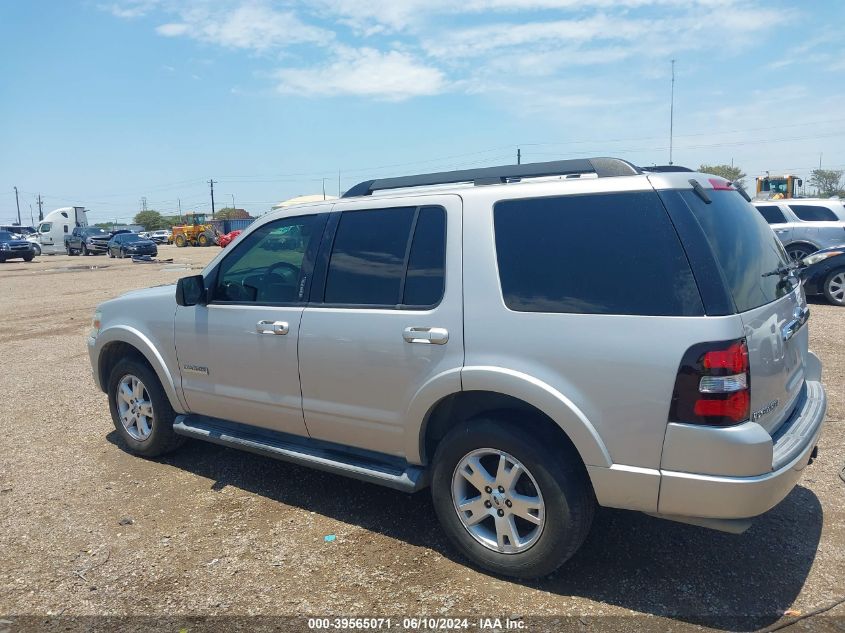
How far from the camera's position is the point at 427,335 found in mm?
3385

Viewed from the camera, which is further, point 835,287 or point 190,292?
point 835,287

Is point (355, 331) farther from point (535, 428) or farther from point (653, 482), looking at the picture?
point (653, 482)

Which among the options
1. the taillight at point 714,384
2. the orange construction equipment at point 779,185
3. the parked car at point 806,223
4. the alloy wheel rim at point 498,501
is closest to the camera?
the taillight at point 714,384

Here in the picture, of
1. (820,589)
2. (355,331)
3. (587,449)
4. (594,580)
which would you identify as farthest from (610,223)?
(820,589)

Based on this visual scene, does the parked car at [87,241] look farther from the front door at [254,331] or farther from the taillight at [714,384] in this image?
the taillight at [714,384]

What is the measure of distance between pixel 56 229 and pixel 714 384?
4854cm

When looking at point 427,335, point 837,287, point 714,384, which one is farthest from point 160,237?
point 714,384

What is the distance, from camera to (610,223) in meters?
3.00

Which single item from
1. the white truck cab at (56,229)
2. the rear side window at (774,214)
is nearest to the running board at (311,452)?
the rear side window at (774,214)

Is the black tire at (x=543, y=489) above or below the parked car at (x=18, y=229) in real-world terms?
below

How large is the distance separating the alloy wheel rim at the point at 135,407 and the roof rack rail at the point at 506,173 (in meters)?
2.31

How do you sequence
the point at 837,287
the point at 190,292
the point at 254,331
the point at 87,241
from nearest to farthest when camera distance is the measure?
the point at 254,331
the point at 190,292
the point at 837,287
the point at 87,241

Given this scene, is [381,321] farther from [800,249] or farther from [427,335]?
[800,249]

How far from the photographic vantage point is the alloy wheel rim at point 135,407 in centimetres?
505
